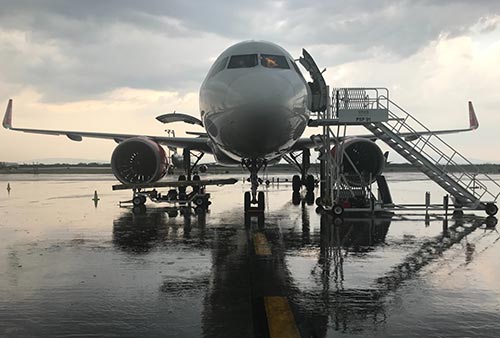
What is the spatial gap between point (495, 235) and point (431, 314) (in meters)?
6.24

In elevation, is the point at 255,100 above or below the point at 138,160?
above

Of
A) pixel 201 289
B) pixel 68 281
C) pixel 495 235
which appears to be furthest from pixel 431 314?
pixel 495 235

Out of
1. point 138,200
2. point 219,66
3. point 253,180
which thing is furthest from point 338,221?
point 138,200

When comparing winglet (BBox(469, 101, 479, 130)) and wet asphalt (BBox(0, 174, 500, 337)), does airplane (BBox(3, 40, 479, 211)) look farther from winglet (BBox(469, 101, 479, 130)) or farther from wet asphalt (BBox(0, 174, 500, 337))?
winglet (BBox(469, 101, 479, 130))

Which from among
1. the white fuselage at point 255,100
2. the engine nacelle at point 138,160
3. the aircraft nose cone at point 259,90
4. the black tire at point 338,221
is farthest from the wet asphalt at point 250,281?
the engine nacelle at point 138,160

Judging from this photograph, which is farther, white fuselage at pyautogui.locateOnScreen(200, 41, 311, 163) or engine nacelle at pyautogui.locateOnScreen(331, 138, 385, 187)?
engine nacelle at pyautogui.locateOnScreen(331, 138, 385, 187)

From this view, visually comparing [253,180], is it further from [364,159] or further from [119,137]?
[119,137]

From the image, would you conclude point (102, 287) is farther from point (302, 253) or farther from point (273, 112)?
point (273, 112)

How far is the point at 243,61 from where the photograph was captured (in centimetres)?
1086

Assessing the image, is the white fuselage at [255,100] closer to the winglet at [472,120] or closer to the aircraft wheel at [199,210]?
the aircraft wheel at [199,210]

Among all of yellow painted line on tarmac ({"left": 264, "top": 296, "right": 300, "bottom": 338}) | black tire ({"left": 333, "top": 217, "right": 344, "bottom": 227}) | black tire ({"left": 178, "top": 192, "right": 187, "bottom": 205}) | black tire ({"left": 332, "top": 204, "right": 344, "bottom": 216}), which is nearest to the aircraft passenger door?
black tire ({"left": 332, "top": 204, "right": 344, "bottom": 216})

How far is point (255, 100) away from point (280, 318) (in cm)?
552

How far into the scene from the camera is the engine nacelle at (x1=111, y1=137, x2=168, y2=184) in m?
16.1

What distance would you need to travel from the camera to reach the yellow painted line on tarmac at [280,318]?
417 cm
